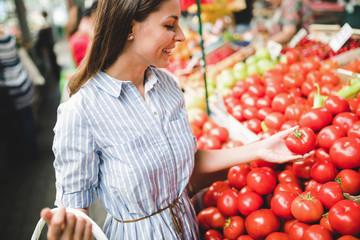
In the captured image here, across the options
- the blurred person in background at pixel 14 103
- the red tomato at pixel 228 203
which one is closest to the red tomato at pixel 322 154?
the red tomato at pixel 228 203

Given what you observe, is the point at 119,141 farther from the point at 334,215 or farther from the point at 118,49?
the point at 334,215

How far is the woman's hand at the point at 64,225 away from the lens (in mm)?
856

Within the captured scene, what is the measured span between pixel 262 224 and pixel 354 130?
25.7 inches

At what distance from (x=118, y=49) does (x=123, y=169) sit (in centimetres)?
51

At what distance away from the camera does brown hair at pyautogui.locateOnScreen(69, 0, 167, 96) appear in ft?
3.84

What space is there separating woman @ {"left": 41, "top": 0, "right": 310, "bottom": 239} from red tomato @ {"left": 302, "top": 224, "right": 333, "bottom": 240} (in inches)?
22.2

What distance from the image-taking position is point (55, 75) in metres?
9.13

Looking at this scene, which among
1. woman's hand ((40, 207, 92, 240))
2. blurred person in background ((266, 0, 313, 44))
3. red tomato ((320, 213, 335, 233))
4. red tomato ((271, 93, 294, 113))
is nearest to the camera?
woman's hand ((40, 207, 92, 240))

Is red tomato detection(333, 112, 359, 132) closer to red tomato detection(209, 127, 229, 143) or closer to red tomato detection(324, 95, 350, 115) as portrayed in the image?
red tomato detection(324, 95, 350, 115)

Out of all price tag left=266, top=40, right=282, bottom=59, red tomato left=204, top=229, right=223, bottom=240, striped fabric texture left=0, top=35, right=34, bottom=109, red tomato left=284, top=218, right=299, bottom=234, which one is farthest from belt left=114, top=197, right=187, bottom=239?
striped fabric texture left=0, top=35, right=34, bottom=109

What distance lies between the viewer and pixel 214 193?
1830 millimetres

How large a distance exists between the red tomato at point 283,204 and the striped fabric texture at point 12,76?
153 inches

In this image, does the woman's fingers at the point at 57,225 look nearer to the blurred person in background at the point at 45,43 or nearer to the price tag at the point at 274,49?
the price tag at the point at 274,49

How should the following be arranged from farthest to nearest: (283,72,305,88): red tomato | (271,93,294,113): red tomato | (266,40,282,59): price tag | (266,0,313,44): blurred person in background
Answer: (266,0,313,44): blurred person in background
(266,40,282,59): price tag
(283,72,305,88): red tomato
(271,93,294,113): red tomato
